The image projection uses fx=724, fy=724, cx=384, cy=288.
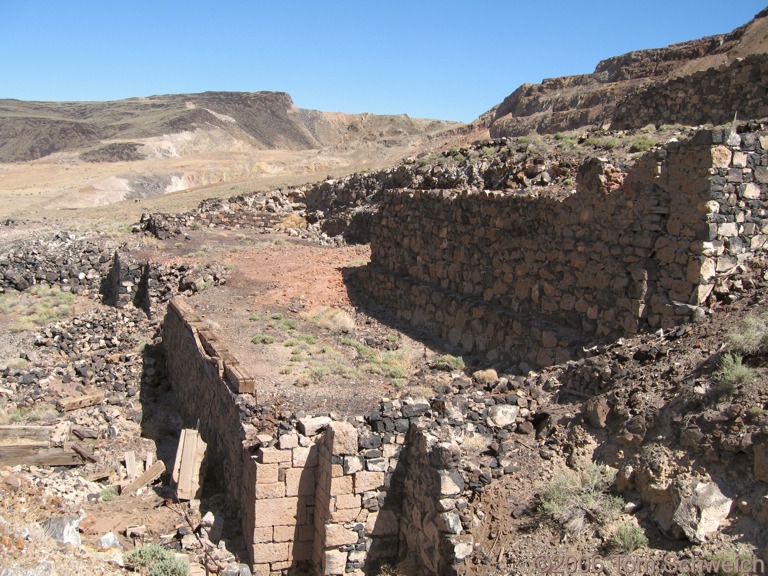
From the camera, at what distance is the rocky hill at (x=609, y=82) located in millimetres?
27703

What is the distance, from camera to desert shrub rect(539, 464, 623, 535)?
20.3 ft

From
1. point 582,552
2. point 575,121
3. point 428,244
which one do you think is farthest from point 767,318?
point 575,121

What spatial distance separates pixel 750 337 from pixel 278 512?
5.24m

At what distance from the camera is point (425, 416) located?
8016 millimetres

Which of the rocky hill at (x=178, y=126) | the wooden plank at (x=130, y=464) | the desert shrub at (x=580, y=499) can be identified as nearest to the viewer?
the desert shrub at (x=580, y=499)

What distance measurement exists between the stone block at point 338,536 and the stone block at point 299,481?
57 cm

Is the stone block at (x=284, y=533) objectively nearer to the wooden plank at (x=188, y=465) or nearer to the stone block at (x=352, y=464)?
the stone block at (x=352, y=464)

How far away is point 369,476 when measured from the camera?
7652 mm

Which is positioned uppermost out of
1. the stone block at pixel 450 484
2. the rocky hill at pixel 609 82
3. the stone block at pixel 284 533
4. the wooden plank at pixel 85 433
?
the rocky hill at pixel 609 82

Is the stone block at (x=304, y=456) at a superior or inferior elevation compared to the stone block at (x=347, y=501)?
superior

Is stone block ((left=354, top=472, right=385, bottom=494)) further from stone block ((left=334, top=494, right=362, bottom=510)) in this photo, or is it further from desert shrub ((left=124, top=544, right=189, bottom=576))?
desert shrub ((left=124, top=544, right=189, bottom=576))

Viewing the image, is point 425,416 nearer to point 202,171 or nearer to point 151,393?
point 151,393

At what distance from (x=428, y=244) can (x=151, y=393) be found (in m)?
6.61

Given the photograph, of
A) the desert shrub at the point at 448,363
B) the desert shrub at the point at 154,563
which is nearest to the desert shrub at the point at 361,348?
the desert shrub at the point at 448,363
